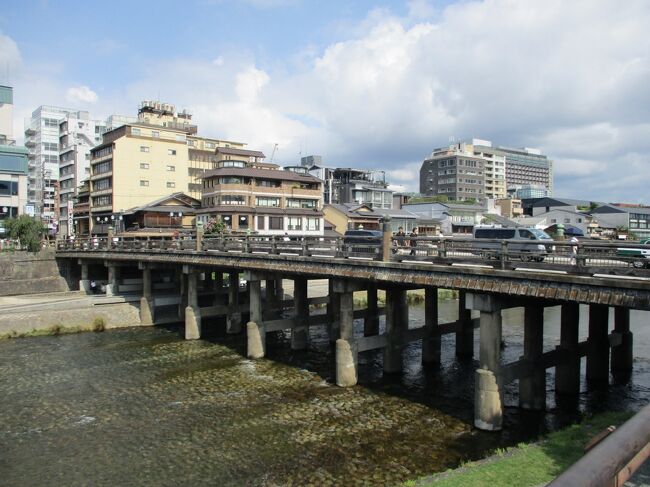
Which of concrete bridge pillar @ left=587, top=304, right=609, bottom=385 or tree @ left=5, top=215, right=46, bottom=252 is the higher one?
tree @ left=5, top=215, right=46, bottom=252

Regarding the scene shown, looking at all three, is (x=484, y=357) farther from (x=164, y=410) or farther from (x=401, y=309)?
(x=164, y=410)

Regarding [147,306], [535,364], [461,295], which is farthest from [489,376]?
[147,306]

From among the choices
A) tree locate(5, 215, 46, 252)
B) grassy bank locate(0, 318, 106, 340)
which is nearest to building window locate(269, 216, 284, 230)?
tree locate(5, 215, 46, 252)

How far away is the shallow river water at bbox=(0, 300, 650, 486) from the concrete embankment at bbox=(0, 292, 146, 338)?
4094 millimetres

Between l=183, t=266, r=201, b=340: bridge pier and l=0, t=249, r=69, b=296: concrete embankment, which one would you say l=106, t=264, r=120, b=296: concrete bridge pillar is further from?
l=183, t=266, r=201, b=340: bridge pier

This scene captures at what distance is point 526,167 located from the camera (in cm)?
17700

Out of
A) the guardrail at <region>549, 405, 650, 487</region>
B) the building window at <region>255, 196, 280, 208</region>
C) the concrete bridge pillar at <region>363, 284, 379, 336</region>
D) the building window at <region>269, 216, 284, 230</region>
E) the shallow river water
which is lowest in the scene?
the shallow river water

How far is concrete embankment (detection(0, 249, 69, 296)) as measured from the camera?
44312 millimetres

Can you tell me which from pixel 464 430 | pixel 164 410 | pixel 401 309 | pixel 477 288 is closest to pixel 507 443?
pixel 464 430

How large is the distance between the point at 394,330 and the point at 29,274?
Result: 3777cm

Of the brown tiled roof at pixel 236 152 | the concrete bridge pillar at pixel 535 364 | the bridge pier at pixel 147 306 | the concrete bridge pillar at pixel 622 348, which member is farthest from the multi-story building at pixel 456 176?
the concrete bridge pillar at pixel 535 364

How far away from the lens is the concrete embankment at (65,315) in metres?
32.6

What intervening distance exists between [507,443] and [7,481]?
46.4 feet

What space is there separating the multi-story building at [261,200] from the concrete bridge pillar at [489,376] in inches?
1801
